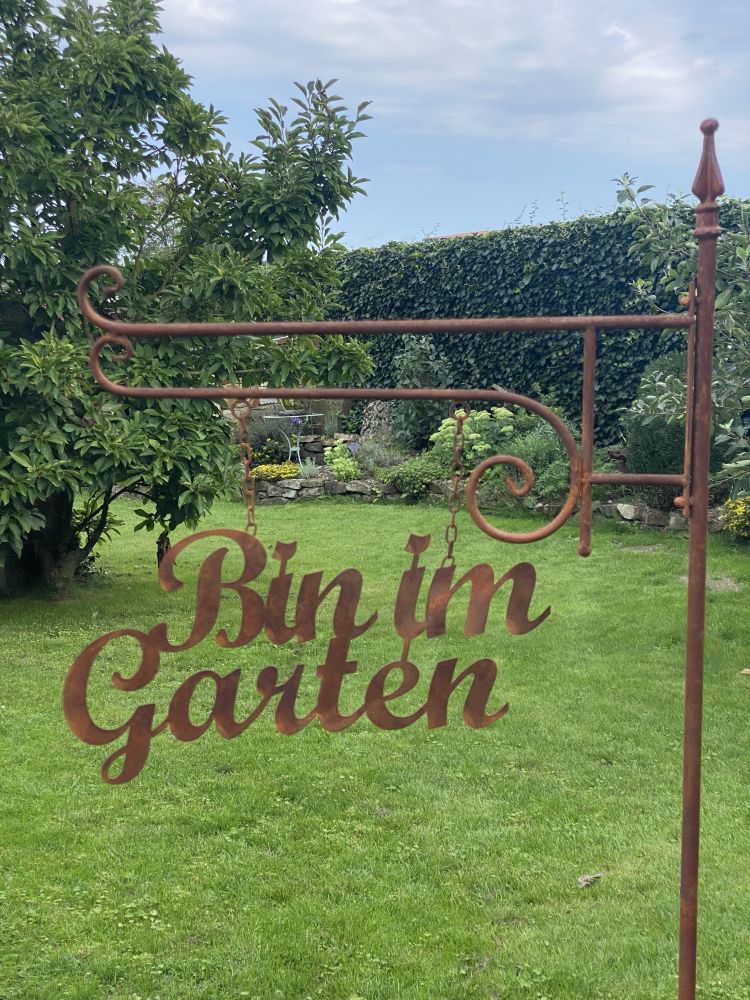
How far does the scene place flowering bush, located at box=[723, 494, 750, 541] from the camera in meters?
7.89

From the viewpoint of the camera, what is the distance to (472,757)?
14.5 ft

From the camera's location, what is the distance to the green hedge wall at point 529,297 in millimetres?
10438

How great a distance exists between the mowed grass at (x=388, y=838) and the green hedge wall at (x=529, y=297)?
4874mm

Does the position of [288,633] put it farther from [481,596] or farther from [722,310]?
[722,310]

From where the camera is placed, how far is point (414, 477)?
33.3 ft

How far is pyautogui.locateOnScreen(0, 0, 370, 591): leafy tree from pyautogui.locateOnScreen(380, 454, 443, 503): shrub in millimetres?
3860

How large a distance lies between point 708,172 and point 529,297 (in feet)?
31.4

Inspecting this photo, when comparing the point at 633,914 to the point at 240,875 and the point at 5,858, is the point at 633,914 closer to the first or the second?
the point at 240,875

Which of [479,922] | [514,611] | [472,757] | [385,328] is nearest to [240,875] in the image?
[479,922]

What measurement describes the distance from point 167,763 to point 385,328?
9.66 ft

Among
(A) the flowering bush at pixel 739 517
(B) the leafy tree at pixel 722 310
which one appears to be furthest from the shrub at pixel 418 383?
(B) the leafy tree at pixel 722 310

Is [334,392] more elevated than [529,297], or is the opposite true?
[529,297]

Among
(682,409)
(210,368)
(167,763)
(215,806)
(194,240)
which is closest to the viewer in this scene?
(215,806)

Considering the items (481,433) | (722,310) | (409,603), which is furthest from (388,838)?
(481,433)
